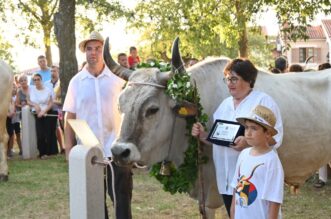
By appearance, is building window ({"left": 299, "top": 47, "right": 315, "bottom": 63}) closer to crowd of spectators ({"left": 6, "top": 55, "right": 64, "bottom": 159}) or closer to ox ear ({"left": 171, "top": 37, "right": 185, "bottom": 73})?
crowd of spectators ({"left": 6, "top": 55, "right": 64, "bottom": 159})

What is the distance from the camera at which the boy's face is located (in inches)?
140

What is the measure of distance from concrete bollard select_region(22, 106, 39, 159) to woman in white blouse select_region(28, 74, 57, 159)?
0.12 meters

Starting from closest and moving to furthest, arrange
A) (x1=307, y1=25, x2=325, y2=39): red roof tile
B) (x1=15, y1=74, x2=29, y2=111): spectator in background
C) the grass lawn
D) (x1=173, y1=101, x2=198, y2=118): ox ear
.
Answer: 1. (x1=173, y1=101, x2=198, y2=118): ox ear
2. the grass lawn
3. (x1=15, y1=74, x2=29, y2=111): spectator in background
4. (x1=307, y1=25, x2=325, y2=39): red roof tile

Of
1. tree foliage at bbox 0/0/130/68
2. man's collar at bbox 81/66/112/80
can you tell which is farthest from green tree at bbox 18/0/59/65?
man's collar at bbox 81/66/112/80

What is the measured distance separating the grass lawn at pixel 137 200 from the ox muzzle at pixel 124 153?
102 inches

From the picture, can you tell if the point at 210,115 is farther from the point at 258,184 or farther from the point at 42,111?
the point at 42,111

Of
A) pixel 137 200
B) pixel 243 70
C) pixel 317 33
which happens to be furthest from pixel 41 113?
pixel 317 33

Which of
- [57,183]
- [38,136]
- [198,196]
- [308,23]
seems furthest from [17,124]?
[198,196]

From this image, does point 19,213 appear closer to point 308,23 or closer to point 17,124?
point 17,124

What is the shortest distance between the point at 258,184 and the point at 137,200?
4.32 meters

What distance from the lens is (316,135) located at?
5445 mm

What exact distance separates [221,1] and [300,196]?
25.7ft

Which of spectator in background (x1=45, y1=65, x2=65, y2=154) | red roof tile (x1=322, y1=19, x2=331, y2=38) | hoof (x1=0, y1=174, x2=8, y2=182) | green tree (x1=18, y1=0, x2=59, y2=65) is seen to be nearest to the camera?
hoof (x1=0, y1=174, x2=8, y2=182)

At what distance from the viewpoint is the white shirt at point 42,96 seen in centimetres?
1222
